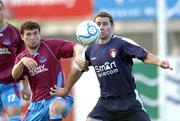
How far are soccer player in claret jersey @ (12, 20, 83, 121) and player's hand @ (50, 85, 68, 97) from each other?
3.5 inches

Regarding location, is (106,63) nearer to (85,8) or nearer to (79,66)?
(79,66)

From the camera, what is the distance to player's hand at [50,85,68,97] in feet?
39.9

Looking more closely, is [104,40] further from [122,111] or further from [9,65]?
[9,65]

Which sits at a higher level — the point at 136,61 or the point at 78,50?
the point at 78,50

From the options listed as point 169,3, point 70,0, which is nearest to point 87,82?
point 169,3

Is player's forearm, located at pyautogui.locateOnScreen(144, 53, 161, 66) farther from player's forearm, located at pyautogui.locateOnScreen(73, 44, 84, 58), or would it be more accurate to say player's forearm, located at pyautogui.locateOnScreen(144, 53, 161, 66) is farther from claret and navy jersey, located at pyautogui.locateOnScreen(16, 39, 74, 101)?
claret and navy jersey, located at pyautogui.locateOnScreen(16, 39, 74, 101)

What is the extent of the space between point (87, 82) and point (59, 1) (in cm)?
588

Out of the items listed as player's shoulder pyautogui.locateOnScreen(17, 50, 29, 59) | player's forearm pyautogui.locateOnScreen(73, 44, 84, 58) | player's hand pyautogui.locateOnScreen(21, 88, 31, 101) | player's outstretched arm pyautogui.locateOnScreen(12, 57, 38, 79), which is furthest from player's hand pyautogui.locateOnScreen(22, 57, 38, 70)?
player's hand pyautogui.locateOnScreen(21, 88, 31, 101)

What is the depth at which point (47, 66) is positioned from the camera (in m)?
12.3

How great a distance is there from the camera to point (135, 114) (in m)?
12.1

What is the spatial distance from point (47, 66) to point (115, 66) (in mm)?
1065

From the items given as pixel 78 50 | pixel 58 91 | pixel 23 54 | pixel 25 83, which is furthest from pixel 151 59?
pixel 25 83

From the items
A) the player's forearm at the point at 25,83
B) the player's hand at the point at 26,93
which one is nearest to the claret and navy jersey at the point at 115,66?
the player's forearm at the point at 25,83

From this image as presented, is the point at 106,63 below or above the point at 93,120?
above
